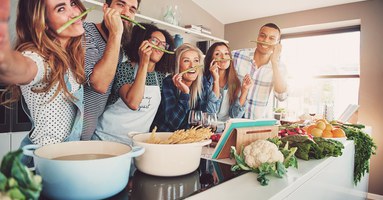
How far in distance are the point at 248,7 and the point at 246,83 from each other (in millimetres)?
668

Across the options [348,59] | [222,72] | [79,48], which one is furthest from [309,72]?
[79,48]

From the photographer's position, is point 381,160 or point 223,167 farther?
point 381,160

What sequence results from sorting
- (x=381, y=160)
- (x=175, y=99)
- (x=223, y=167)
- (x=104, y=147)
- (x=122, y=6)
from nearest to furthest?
(x=104, y=147) < (x=223, y=167) < (x=122, y=6) < (x=175, y=99) < (x=381, y=160)

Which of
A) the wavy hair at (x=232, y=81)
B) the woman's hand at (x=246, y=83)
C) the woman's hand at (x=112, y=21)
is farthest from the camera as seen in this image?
the woman's hand at (x=246, y=83)

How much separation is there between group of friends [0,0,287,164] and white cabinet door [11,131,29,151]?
28 millimetres

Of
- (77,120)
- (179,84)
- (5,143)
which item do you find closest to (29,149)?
(77,120)

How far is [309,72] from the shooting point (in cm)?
321

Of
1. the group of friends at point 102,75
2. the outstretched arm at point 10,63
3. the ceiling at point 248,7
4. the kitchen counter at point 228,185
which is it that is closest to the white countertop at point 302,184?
the kitchen counter at point 228,185

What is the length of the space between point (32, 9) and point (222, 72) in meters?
1.42

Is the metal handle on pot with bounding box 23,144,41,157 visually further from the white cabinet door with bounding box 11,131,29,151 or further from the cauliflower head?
the cauliflower head

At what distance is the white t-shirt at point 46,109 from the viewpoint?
0.99m

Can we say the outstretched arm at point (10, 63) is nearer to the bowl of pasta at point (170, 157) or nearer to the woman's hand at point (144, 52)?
the bowl of pasta at point (170, 157)

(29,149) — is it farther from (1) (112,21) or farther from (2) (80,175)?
(1) (112,21)

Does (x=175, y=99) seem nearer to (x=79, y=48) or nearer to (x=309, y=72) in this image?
(x=79, y=48)
